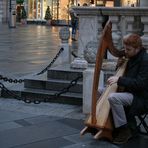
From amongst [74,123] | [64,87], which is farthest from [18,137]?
[64,87]

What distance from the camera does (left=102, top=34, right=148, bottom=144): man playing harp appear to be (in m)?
6.71

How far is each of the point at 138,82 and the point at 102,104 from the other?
1.94 ft

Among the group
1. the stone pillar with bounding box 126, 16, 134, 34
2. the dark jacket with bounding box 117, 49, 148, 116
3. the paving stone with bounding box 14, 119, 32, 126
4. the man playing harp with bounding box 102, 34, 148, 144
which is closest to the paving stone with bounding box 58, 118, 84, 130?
the paving stone with bounding box 14, 119, 32, 126

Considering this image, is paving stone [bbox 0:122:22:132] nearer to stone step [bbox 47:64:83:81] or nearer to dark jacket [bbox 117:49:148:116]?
dark jacket [bbox 117:49:148:116]

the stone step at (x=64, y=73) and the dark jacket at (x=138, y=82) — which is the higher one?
the dark jacket at (x=138, y=82)

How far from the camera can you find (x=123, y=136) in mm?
6926

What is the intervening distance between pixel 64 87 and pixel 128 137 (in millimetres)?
3386

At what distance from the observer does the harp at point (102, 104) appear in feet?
21.5

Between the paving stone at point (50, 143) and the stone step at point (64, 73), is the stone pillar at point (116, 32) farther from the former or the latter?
the paving stone at point (50, 143)

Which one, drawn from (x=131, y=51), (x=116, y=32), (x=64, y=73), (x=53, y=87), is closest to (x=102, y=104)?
(x=131, y=51)

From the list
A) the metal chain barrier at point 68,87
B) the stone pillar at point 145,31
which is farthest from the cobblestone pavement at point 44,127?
the stone pillar at point 145,31

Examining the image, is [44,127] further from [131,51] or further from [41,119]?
[131,51]

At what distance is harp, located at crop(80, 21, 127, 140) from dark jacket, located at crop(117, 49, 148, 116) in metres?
0.20

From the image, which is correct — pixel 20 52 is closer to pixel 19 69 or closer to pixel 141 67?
pixel 19 69
